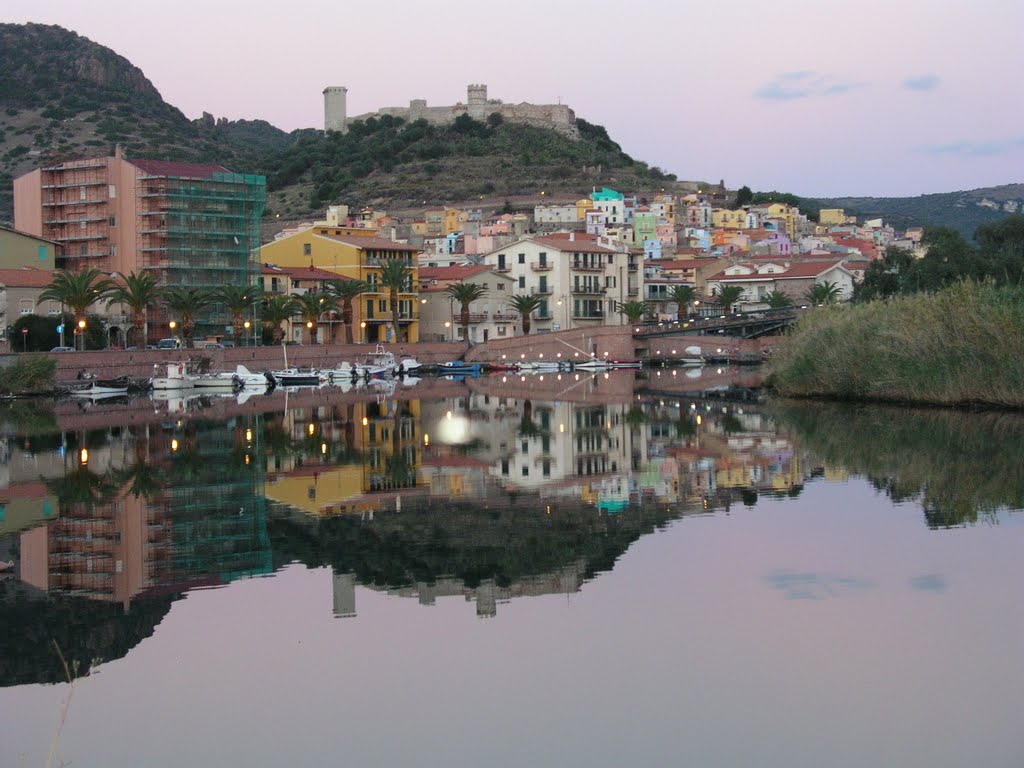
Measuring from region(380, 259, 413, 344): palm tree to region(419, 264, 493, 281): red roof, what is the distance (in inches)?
158

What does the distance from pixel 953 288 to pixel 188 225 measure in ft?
149

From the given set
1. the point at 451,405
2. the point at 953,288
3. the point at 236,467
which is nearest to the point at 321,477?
the point at 236,467

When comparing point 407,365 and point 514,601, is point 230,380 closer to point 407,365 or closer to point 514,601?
point 407,365

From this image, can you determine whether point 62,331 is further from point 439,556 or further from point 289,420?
point 439,556

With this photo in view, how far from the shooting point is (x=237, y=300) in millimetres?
65375

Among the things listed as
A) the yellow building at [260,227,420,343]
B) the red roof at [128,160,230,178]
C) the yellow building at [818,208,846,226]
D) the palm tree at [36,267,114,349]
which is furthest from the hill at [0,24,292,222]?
the yellow building at [818,208,846,226]

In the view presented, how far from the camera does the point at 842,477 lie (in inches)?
869

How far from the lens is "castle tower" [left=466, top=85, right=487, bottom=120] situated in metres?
151

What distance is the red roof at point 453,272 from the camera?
82438 millimetres

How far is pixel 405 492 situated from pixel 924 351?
1655 centimetres

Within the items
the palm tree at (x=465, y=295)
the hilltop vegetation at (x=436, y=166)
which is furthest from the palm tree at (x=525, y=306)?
the hilltop vegetation at (x=436, y=166)

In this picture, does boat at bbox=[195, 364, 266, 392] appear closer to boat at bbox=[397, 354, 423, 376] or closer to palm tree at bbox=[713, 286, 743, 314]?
boat at bbox=[397, 354, 423, 376]

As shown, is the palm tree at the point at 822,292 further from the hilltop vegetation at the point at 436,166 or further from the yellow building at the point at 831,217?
the yellow building at the point at 831,217

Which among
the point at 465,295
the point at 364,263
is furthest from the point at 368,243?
A: the point at 465,295
